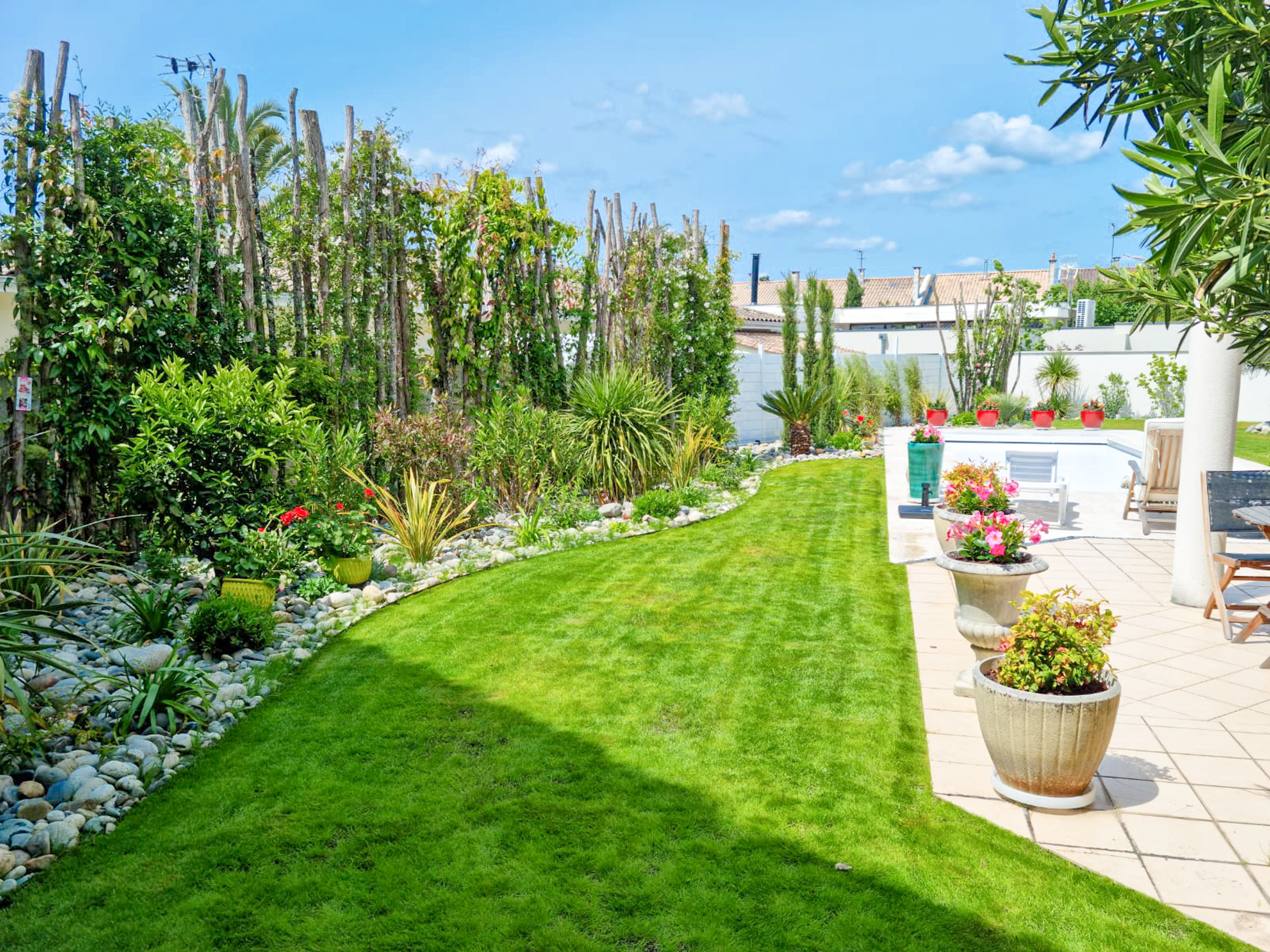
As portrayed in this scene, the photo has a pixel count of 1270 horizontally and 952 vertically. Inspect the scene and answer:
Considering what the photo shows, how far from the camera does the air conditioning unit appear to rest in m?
31.8

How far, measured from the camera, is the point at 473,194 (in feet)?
28.0

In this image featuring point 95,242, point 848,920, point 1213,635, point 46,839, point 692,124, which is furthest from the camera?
point 692,124

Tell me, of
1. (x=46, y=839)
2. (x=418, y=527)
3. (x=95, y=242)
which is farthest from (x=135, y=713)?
(x=95, y=242)

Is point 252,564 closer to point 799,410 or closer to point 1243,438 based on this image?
point 799,410

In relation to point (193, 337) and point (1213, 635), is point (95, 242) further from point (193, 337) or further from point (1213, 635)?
point (1213, 635)

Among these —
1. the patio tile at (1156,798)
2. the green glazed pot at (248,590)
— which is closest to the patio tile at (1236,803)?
the patio tile at (1156,798)

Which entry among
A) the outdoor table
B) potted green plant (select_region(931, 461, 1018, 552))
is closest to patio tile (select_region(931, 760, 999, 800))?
potted green plant (select_region(931, 461, 1018, 552))

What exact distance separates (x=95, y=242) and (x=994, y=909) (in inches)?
257

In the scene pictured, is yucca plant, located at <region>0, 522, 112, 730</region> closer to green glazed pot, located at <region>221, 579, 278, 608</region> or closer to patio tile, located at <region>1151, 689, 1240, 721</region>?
green glazed pot, located at <region>221, 579, 278, 608</region>

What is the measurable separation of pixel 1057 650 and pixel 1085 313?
33.5 metres

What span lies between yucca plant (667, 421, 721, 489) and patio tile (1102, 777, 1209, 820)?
6.61 meters

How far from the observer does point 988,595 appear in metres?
4.15

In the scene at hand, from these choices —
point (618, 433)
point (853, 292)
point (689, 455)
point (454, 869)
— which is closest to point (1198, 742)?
point (454, 869)

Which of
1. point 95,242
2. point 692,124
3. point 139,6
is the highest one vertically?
point 692,124
